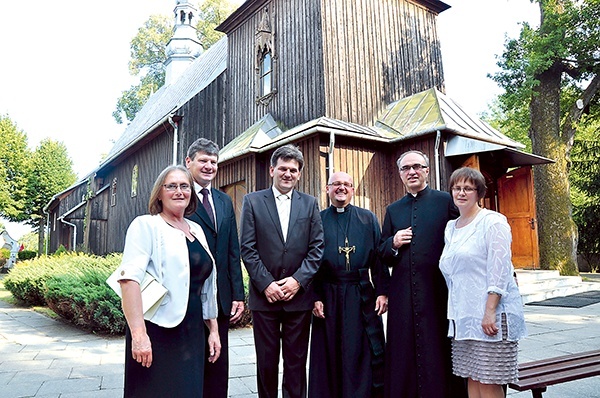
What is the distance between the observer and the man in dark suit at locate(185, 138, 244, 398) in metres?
3.16

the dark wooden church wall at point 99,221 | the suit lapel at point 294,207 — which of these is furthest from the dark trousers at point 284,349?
the dark wooden church wall at point 99,221

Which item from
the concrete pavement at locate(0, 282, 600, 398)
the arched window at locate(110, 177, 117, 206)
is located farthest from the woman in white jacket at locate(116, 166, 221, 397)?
the arched window at locate(110, 177, 117, 206)

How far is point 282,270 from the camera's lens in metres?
3.38

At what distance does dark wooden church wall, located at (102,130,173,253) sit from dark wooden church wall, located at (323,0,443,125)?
7.92 metres

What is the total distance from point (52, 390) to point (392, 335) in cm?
320

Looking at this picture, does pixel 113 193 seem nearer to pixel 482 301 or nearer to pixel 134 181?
pixel 134 181

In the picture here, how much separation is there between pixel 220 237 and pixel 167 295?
914mm

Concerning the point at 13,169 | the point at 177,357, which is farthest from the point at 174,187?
the point at 13,169

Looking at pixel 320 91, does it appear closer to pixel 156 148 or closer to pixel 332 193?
pixel 332 193

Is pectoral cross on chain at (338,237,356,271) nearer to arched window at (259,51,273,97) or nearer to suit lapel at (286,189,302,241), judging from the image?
suit lapel at (286,189,302,241)

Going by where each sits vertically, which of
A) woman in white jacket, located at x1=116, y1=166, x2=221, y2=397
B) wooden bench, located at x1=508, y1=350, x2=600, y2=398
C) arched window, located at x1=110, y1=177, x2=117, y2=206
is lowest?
wooden bench, located at x1=508, y1=350, x2=600, y2=398

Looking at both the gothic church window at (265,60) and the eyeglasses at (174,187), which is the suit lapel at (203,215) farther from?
the gothic church window at (265,60)

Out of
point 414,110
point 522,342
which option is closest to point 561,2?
point 414,110

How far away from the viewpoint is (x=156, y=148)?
58.4 ft
